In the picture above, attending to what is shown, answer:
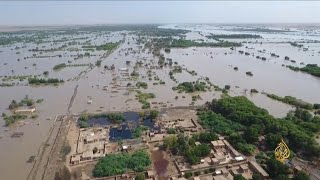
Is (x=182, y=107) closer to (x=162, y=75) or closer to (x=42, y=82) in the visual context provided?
(x=162, y=75)

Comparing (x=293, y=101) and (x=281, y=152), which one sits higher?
(x=281, y=152)

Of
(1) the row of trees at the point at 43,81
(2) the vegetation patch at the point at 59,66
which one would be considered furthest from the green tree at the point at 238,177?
(2) the vegetation patch at the point at 59,66

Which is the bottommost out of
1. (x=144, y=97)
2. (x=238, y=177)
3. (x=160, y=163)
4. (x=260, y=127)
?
(x=160, y=163)

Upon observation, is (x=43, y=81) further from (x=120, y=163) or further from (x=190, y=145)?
(x=190, y=145)

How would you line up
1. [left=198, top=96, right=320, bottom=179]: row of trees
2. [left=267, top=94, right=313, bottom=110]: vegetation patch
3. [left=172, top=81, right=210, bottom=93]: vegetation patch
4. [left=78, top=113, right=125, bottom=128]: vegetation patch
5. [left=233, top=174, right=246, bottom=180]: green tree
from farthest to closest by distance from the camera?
[left=172, top=81, right=210, bottom=93]: vegetation patch, [left=267, top=94, right=313, bottom=110]: vegetation patch, [left=78, top=113, right=125, bottom=128]: vegetation patch, [left=198, top=96, right=320, bottom=179]: row of trees, [left=233, top=174, right=246, bottom=180]: green tree

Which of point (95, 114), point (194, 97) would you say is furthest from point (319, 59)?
point (95, 114)

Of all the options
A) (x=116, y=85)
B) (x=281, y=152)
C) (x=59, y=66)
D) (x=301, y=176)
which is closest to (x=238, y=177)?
(x=301, y=176)

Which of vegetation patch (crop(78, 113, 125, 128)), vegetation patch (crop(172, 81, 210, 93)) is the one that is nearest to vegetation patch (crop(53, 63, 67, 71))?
vegetation patch (crop(172, 81, 210, 93))

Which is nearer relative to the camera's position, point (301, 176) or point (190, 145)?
point (301, 176)

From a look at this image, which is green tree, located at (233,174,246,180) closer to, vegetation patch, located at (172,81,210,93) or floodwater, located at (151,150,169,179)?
floodwater, located at (151,150,169,179)

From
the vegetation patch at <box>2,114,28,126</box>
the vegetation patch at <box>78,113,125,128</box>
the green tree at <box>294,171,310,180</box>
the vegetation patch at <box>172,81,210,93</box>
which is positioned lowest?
the vegetation patch at <box>2,114,28,126</box>
